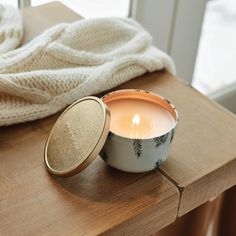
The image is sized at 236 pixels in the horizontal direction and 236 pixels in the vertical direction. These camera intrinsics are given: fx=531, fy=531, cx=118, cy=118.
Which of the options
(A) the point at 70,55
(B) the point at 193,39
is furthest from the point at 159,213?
(B) the point at 193,39

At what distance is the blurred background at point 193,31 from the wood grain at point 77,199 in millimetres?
536

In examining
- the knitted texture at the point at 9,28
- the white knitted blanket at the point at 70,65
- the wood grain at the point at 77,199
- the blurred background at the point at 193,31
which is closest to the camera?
the wood grain at the point at 77,199

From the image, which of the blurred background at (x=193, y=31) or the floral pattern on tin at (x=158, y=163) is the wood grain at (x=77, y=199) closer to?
the floral pattern on tin at (x=158, y=163)

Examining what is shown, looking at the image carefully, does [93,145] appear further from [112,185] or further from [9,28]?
[9,28]

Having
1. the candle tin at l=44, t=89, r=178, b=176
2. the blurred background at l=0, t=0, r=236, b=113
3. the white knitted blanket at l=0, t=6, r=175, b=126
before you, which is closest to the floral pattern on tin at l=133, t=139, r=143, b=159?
the candle tin at l=44, t=89, r=178, b=176

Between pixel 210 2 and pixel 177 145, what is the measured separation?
32.8 inches

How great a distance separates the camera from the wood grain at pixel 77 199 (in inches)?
19.8

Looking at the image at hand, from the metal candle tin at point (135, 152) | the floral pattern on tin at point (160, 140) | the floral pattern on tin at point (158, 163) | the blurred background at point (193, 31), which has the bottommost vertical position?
the blurred background at point (193, 31)

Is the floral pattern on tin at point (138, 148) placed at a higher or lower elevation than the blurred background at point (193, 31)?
higher

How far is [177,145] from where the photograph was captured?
604 mm

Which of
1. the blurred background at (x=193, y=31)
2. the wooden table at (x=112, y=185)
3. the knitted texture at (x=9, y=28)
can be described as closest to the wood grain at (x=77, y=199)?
the wooden table at (x=112, y=185)

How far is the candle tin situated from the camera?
539mm

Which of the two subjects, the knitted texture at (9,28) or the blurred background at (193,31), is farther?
the blurred background at (193,31)

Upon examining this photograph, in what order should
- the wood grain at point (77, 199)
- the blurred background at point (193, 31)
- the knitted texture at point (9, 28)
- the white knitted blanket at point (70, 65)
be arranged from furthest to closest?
the blurred background at point (193, 31)
the knitted texture at point (9, 28)
the white knitted blanket at point (70, 65)
the wood grain at point (77, 199)
